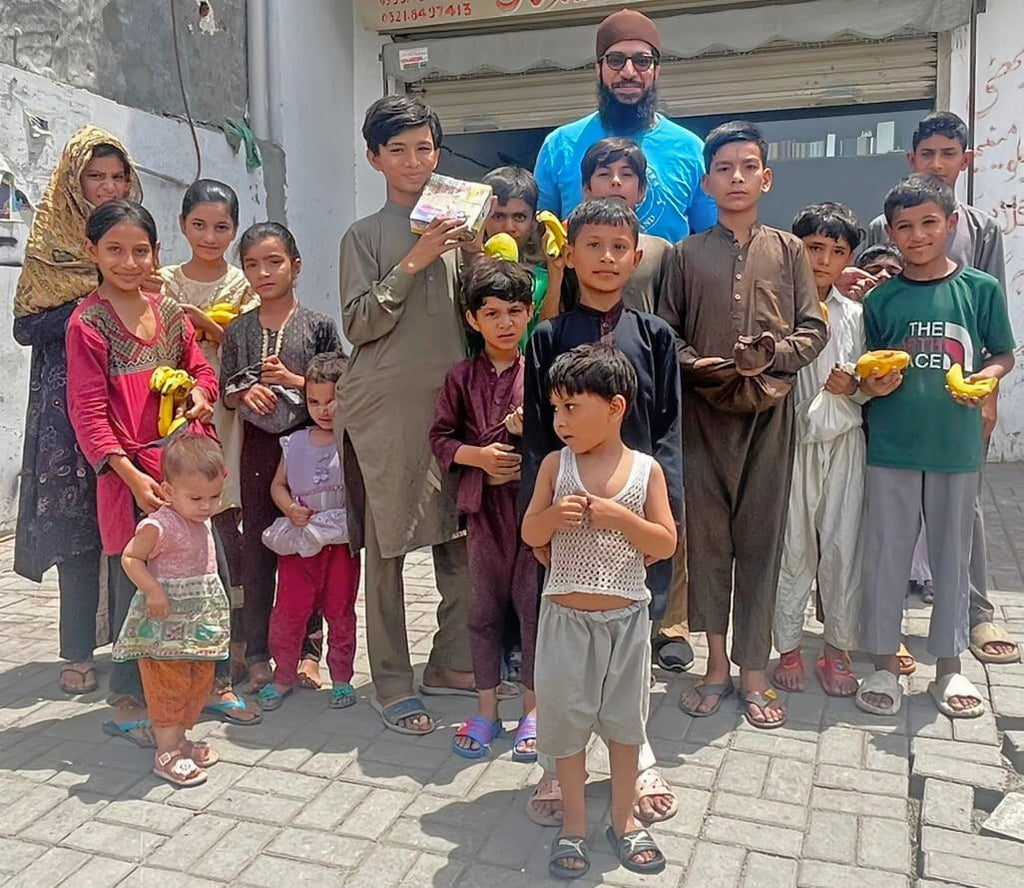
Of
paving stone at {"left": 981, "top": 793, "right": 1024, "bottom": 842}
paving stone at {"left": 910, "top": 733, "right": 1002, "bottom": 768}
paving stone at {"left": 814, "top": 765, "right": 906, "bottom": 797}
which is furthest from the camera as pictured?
paving stone at {"left": 910, "top": 733, "right": 1002, "bottom": 768}

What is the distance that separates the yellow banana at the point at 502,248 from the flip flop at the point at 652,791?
1612 millimetres

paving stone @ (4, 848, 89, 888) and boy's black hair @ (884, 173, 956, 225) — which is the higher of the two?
boy's black hair @ (884, 173, 956, 225)

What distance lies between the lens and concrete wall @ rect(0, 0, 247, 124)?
5.57 m

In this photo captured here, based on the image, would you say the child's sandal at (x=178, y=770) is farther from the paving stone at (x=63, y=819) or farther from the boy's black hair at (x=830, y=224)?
the boy's black hair at (x=830, y=224)

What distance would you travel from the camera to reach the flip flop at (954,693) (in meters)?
3.12

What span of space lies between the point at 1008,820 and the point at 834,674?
0.85 metres

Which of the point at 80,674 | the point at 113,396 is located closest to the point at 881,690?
the point at 113,396

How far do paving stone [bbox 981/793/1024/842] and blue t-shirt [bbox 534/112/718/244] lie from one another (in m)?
2.09

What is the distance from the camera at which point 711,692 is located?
320 centimetres

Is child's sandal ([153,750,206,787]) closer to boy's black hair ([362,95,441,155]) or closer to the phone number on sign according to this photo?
boy's black hair ([362,95,441,155])

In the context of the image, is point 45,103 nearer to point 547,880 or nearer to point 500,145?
point 500,145

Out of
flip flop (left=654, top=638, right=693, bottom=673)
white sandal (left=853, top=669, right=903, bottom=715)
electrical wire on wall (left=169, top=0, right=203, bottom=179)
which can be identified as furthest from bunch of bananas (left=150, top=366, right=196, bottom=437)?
electrical wire on wall (left=169, top=0, right=203, bottom=179)

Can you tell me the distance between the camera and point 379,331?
298 centimetres

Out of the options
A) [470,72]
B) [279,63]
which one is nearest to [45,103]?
[279,63]
